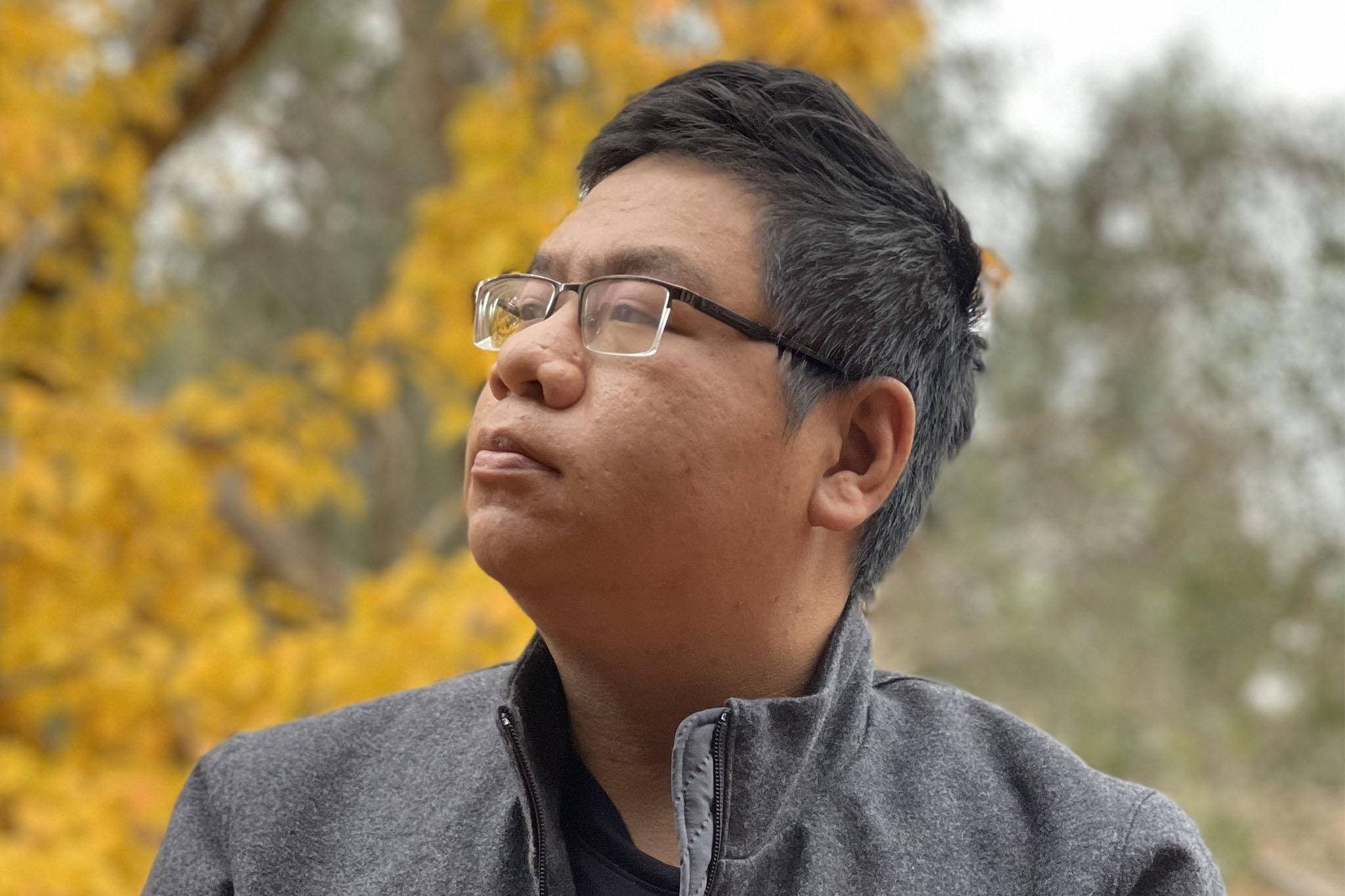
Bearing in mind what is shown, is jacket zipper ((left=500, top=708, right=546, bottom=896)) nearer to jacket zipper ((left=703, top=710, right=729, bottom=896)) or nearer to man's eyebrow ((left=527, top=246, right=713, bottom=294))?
jacket zipper ((left=703, top=710, right=729, bottom=896))

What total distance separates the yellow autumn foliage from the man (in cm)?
100

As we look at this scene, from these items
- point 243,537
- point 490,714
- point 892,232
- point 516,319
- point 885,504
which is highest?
point 892,232

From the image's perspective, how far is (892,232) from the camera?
1354mm

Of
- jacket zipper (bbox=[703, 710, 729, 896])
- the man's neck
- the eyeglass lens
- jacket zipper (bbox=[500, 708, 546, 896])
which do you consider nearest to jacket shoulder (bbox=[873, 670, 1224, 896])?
the man's neck

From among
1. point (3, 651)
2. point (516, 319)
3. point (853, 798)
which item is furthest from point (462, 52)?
point (853, 798)

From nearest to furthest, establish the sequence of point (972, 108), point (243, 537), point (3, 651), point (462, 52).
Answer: point (3, 651), point (243, 537), point (462, 52), point (972, 108)

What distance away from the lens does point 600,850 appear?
1.29m

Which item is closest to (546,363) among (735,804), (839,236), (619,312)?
(619,312)

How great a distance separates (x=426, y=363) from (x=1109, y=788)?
2145 millimetres

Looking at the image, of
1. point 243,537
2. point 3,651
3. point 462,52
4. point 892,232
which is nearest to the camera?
point 892,232

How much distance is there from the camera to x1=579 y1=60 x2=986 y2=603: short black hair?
1.29 m

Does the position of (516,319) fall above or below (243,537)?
above

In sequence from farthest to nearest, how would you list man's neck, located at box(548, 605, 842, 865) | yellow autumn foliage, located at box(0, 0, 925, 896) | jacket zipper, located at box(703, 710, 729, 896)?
yellow autumn foliage, located at box(0, 0, 925, 896) → man's neck, located at box(548, 605, 842, 865) → jacket zipper, located at box(703, 710, 729, 896)

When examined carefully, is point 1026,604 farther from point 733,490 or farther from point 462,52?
point 733,490
